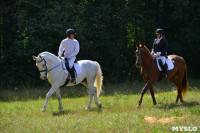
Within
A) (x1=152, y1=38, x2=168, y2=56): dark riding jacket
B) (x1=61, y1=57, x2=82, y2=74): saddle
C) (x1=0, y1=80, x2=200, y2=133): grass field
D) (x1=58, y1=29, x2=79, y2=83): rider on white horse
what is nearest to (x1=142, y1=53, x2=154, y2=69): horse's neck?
(x1=152, y1=38, x2=168, y2=56): dark riding jacket

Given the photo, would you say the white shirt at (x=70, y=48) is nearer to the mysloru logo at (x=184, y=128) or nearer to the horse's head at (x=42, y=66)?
the horse's head at (x=42, y=66)

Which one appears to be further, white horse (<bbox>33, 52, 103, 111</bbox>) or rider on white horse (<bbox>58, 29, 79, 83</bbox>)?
rider on white horse (<bbox>58, 29, 79, 83</bbox>)

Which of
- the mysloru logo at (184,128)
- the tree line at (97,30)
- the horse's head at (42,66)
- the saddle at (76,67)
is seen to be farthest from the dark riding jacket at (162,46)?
the tree line at (97,30)

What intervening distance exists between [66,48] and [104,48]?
909 centimetres

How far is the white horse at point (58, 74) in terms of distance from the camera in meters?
10.7

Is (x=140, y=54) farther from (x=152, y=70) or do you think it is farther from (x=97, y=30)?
(x=97, y=30)

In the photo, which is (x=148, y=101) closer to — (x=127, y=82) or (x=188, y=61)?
(x=127, y=82)

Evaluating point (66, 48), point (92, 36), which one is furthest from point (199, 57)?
point (66, 48)

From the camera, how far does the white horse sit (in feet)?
35.1

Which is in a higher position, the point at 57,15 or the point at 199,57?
the point at 57,15

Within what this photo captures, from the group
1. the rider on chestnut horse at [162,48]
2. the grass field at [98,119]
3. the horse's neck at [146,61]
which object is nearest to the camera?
the grass field at [98,119]

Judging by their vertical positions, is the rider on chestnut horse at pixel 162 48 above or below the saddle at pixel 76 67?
above

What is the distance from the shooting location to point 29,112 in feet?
35.3

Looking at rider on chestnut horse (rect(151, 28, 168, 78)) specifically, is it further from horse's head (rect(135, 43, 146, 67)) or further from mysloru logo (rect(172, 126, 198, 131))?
mysloru logo (rect(172, 126, 198, 131))
